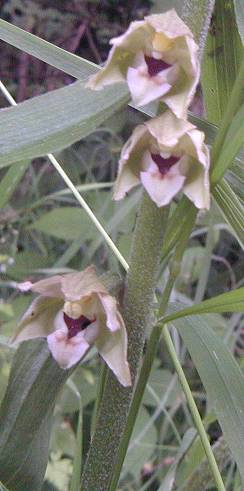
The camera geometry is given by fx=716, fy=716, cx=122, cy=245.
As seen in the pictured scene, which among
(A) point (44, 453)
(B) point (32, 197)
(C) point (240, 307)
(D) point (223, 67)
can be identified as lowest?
(B) point (32, 197)

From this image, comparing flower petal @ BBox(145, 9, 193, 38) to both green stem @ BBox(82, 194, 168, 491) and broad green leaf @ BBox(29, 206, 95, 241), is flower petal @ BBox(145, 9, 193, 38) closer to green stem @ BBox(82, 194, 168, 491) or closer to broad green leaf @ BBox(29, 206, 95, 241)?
green stem @ BBox(82, 194, 168, 491)

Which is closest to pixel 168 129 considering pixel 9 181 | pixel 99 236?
pixel 9 181

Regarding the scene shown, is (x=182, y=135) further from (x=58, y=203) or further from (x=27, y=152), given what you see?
(x=58, y=203)

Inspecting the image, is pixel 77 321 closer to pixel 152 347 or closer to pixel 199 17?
pixel 152 347

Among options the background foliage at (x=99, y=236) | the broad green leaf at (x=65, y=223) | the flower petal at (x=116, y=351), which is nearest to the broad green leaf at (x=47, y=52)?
the background foliage at (x=99, y=236)

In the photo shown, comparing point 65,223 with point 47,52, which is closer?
point 47,52

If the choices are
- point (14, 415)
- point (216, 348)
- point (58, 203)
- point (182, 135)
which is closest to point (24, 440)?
point (14, 415)
